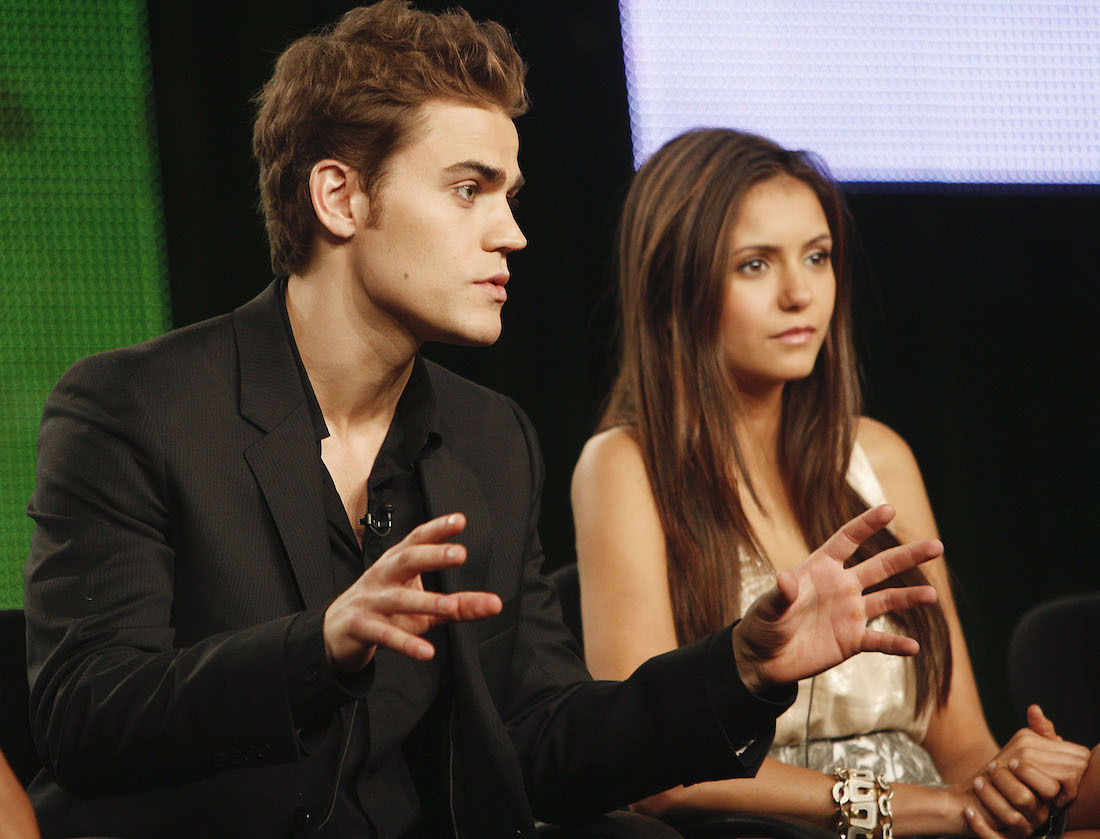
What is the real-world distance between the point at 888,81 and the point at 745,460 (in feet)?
5.80

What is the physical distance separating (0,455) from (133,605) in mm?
1708

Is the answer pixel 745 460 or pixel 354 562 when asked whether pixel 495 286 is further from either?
pixel 745 460

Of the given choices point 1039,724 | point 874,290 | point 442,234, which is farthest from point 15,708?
point 874,290

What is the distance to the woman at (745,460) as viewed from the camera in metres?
2.32

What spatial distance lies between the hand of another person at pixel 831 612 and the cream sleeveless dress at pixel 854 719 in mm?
643

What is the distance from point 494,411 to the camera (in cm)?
224

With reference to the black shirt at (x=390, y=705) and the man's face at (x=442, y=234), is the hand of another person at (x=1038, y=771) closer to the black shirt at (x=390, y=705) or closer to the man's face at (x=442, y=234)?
the black shirt at (x=390, y=705)

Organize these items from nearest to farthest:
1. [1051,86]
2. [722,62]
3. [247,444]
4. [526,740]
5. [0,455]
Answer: [247,444], [526,740], [0,455], [722,62], [1051,86]

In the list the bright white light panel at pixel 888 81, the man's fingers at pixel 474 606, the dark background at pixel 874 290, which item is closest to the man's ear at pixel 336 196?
the man's fingers at pixel 474 606

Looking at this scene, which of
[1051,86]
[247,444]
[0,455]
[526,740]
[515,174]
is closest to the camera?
[247,444]

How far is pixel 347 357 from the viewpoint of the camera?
2.03 m

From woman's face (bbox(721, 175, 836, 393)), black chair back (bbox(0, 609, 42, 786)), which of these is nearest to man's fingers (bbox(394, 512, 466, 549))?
black chair back (bbox(0, 609, 42, 786))

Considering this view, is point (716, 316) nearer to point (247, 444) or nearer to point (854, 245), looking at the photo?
point (247, 444)

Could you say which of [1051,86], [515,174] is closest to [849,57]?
[1051,86]
